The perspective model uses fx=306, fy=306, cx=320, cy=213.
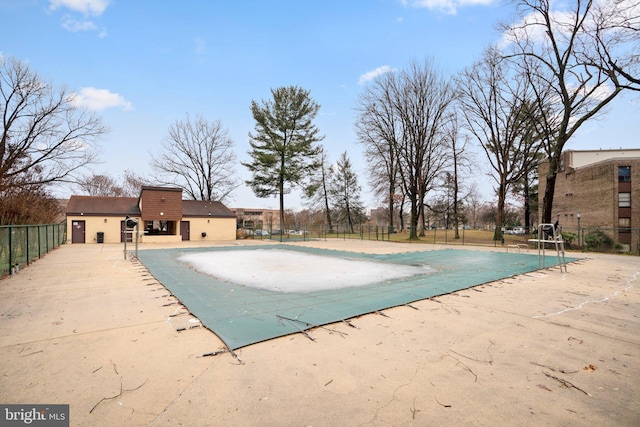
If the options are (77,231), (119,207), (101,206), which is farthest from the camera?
(119,207)

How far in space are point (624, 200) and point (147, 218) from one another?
39215mm

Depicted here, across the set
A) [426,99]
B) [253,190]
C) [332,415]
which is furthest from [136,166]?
[332,415]

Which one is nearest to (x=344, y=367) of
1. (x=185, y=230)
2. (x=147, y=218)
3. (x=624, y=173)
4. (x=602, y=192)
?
(x=147, y=218)

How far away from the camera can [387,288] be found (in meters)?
6.99

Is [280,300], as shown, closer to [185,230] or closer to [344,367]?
[344,367]

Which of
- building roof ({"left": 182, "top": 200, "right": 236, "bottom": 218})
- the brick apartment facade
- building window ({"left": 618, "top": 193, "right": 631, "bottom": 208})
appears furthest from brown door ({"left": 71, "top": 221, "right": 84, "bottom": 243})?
building window ({"left": 618, "top": 193, "right": 631, "bottom": 208})

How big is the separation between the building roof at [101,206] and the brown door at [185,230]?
3528 mm

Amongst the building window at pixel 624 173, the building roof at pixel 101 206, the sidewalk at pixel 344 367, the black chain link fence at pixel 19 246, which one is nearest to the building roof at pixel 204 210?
the building roof at pixel 101 206

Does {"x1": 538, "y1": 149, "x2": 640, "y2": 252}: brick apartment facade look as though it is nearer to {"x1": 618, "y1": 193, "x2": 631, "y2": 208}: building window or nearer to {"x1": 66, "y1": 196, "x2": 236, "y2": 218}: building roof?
{"x1": 618, "y1": 193, "x2": 631, "y2": 208}: building window

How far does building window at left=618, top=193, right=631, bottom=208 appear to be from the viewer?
25.3 m

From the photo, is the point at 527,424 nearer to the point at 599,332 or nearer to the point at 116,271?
the point at 599,332

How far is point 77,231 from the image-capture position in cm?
2327

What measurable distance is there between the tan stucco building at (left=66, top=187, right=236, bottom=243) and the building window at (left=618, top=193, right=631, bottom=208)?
3357 centimetres

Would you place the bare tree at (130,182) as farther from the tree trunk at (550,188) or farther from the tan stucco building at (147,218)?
the tree trunk at (550,188)
